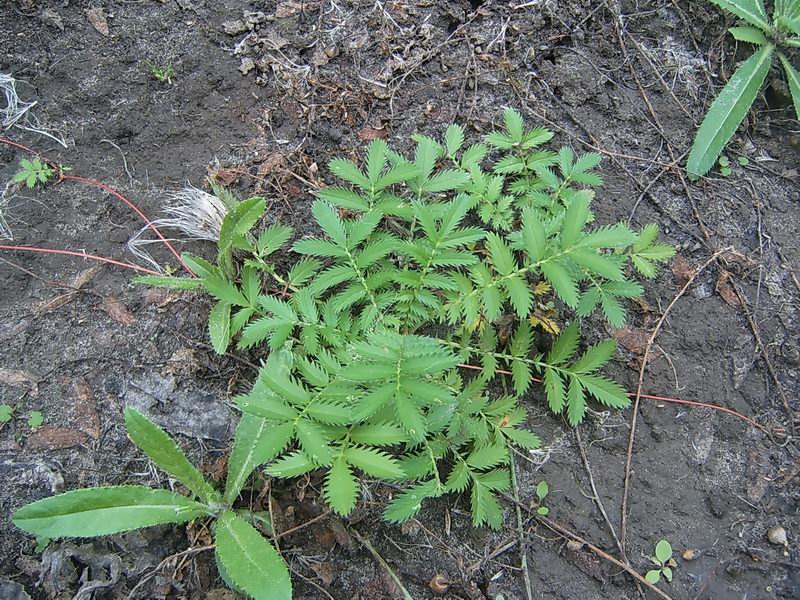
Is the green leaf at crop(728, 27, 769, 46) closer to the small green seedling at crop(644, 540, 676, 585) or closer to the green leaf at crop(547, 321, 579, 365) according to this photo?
the green leaf at crop(547, 321, 579, 365)

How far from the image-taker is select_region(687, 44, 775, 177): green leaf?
2588 mm

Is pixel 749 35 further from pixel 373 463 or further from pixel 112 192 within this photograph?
pixel 112 192

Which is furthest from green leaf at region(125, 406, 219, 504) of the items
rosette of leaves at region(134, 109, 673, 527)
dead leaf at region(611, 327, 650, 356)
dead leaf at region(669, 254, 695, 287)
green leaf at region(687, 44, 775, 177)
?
green leaf at region(687, 44, 775, 177)

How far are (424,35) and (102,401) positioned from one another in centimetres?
206

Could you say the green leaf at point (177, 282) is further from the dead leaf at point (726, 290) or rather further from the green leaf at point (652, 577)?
the dead leaf at point (726, 290)

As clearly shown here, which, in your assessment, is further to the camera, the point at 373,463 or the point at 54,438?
the point at 54,438

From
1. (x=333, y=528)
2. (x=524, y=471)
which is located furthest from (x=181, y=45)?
(x=524, y=471)

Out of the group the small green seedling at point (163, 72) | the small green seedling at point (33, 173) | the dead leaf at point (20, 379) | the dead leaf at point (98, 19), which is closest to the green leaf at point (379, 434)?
the dead leaf at point (20, 379)

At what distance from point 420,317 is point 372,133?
933mm

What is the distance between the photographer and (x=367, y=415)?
169cm

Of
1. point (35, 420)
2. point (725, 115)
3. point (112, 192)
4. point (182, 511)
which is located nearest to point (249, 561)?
point (182, 511)

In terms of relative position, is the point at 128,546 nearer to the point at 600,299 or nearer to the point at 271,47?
the point at 600,299

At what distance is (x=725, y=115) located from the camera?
2.60 meters

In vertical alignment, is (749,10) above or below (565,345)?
above
